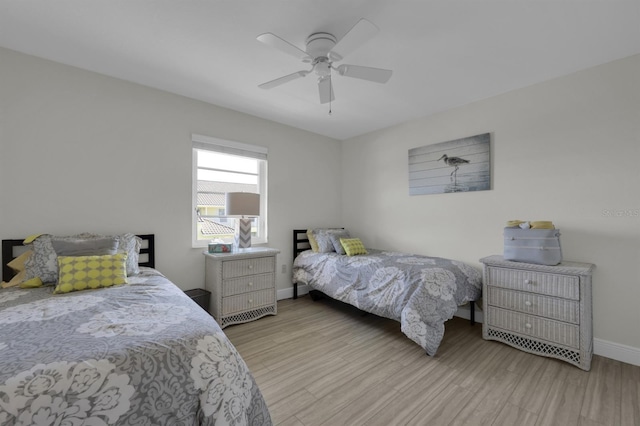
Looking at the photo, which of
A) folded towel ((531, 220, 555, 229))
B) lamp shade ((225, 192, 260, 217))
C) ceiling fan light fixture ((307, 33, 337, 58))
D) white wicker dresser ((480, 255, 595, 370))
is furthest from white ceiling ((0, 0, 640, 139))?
white wicker dresser ((480, 255, 595, 370))

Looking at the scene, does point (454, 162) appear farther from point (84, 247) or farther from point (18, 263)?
point (18, 263)

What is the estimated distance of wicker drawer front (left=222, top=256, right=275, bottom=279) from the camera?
2.82 metres

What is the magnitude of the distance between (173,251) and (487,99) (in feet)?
12.5

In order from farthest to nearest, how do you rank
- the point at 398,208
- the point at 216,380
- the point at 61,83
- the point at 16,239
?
the point at 398,208 → the point at 61,83 → the point at 16,239 → the point at 216,380

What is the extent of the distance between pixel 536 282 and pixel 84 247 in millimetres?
3676

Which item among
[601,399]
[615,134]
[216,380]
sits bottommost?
[601,399]

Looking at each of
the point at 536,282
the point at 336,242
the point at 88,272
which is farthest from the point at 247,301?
the point at 536,282

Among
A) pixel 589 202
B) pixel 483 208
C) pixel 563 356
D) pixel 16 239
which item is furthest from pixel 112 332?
pixel 589 202

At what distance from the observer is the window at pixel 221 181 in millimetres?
3117

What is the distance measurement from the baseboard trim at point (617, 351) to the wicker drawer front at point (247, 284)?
3073 millimetres

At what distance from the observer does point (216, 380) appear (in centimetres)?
105

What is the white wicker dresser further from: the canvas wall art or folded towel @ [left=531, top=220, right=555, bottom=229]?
the canvas wall art

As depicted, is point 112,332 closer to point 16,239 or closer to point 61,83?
point 16,239

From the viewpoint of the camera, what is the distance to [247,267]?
2951 millimetres
